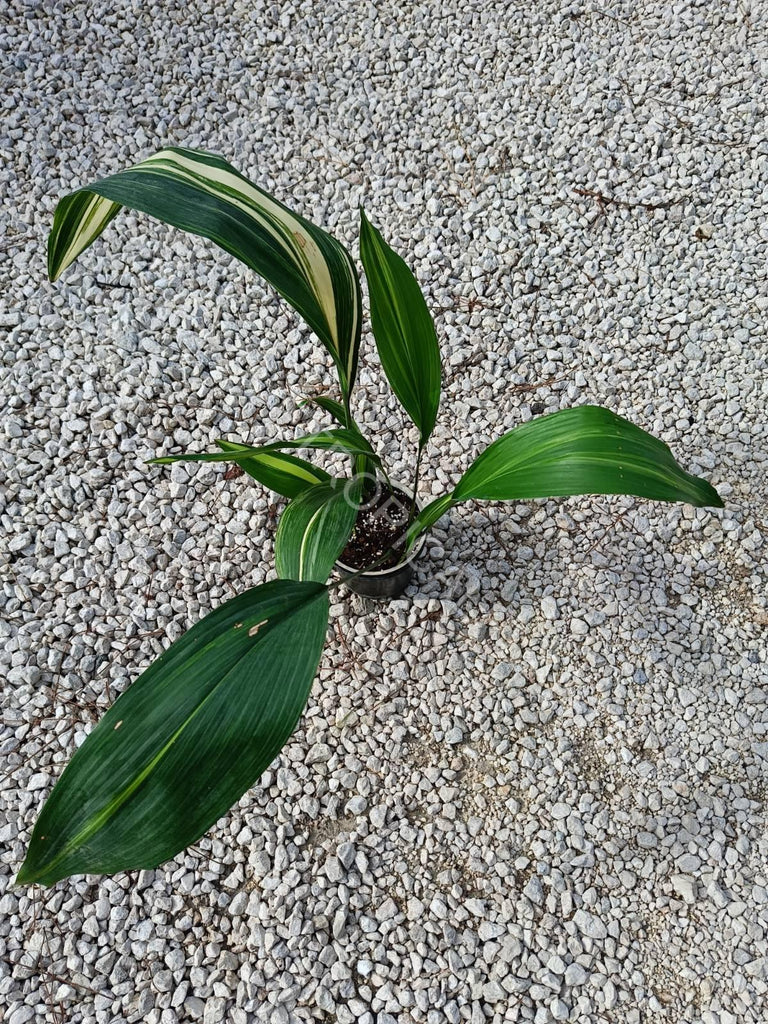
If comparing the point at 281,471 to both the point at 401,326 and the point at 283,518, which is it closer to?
the point at 283,518

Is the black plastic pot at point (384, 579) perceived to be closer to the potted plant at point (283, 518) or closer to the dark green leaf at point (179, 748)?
the potted plant at point (283, 518)

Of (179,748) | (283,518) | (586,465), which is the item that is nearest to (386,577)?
(283,518)

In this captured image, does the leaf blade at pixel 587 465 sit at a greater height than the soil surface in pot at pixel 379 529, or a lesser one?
greater

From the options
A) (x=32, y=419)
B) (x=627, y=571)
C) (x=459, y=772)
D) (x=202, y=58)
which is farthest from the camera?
(x=202, y=58)

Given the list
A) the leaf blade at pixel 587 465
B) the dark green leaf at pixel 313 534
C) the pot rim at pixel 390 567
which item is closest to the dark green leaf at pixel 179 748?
the dark green leaf at pixel 313 534

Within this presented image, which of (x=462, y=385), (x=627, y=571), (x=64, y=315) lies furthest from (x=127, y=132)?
(x=627, y=571)

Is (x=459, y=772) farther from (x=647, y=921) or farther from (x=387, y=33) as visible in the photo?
(x=387, y=33)

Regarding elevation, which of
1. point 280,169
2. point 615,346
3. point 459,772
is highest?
point 280,169

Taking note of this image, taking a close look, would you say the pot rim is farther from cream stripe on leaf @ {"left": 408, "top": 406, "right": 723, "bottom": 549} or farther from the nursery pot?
cream stripe on leaf @ {"left": 408, "top": 406, "right": 723, "bottom": 549}
